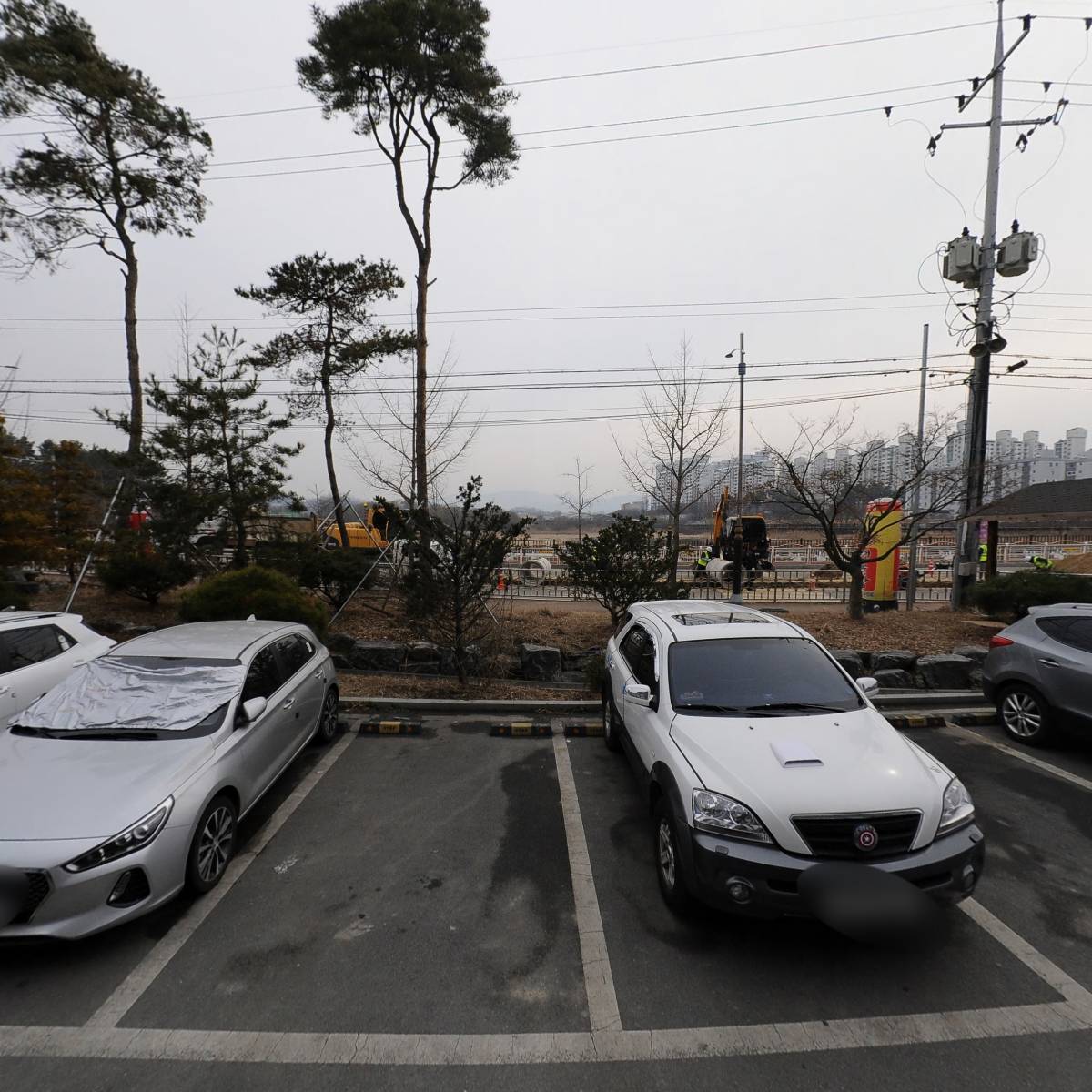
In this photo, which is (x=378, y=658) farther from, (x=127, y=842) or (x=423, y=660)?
(x=127, y=842)

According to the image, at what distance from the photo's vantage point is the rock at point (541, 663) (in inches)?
340

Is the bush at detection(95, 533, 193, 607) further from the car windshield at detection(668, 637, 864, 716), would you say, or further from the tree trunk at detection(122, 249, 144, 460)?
the car windshield at detection(668, 637, 864, 716)

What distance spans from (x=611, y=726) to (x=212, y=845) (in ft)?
11.1

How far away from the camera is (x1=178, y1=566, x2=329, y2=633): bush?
26.3 feet

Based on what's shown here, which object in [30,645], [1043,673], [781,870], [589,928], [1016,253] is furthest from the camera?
[1016,253]

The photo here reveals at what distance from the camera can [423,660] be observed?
8.80 metres

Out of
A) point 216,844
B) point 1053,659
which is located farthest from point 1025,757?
point 216,844

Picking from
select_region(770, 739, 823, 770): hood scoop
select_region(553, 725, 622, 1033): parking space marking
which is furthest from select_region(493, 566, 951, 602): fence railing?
select_region(770, 739, 823, 770): hood scoop

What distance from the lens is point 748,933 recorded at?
3184mm

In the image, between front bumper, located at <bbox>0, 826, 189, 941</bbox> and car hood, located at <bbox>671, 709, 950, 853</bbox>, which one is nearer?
front bumper, located at <bbox>0, 826, 189, 941</bbox>

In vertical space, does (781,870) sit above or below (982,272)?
below

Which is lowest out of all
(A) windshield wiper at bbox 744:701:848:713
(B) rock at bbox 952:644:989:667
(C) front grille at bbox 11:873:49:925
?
(B) rock at bbox 952:644:989:667

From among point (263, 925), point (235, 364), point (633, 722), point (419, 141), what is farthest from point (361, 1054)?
point (419, 141)

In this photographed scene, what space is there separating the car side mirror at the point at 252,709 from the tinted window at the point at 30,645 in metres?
2.89
